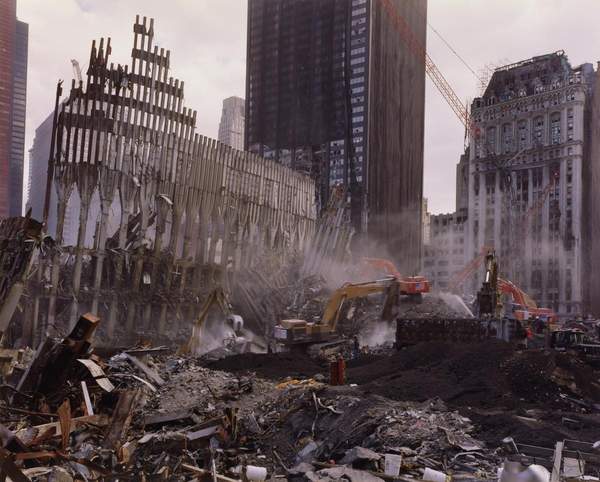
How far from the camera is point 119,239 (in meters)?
30.5

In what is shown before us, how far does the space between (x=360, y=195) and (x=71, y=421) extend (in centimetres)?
6050

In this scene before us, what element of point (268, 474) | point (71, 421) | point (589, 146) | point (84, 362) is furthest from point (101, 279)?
point (589, 146)

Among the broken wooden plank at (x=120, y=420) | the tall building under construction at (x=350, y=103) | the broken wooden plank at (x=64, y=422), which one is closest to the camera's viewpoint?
the broken wooden plank at (x=64, y=422)

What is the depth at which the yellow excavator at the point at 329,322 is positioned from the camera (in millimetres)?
25594

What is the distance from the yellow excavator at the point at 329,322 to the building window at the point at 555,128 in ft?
229

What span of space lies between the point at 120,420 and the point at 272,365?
33.9 feet

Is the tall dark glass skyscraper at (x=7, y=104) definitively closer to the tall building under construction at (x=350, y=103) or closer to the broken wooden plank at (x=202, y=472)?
the tall building under construction at (x=350, y=103)

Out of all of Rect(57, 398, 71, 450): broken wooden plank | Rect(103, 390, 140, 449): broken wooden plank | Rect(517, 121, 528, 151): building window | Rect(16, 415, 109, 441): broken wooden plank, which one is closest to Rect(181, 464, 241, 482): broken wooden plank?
Rect(103, 390, 140, 449): broken wooden plank

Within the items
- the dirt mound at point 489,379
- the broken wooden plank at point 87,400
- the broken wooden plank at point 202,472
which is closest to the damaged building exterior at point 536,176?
the dirt mound at point 489,379

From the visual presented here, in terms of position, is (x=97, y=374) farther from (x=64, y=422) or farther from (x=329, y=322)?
(x=329, y=322)

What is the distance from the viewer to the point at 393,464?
408 inches

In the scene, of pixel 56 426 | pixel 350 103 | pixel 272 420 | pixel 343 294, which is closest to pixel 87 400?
pixel 56 426

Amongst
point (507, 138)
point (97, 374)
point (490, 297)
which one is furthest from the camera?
point (507, 138)

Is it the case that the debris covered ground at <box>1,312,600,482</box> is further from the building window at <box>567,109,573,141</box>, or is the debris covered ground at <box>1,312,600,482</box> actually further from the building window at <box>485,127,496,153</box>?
the building window at <box>485,127,496,153</box>
